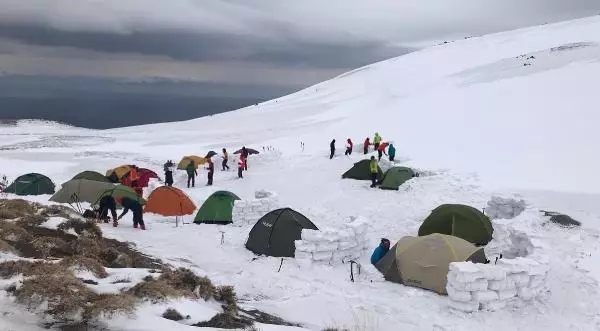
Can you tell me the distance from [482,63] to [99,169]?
1942 inches

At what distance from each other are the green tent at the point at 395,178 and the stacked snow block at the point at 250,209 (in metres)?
7.10

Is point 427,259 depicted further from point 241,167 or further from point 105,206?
point 241,167

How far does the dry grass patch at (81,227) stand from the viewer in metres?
11.4

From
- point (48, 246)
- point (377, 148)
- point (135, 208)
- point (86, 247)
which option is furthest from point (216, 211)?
point (377, 148)

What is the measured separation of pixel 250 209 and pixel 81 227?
233 inches

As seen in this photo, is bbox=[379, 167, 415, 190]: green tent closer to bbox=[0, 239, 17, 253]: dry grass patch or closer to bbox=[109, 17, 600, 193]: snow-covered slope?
bbox=[109, 17, 600, 193]: snow-covered slope

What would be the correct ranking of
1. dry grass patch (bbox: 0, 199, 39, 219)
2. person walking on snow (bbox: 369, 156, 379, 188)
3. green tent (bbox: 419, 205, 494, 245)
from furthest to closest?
1. person walking on snow (bbox: 369, 156, 379, 188)
2. green tent (bbox: 419, 205, 494, 245)
3. dry grass patch (bbox: 0, 199, 39, 219)

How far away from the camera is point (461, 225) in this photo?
14.6 metres

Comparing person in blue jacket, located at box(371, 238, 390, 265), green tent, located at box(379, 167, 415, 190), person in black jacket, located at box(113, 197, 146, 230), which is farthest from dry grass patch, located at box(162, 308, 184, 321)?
green tent, located at box(379, 167, 415, 190)

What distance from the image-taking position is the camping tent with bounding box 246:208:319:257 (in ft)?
42.8

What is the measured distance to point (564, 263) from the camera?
12789 millimetres

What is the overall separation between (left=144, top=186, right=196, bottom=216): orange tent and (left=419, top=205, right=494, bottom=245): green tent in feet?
26.1

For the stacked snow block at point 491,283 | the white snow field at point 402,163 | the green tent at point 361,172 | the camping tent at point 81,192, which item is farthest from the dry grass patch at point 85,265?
the green tent at point 361,172

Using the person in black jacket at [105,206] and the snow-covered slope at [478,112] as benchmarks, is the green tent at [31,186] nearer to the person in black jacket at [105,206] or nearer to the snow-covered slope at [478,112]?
the person in black jacket at [105,206]
